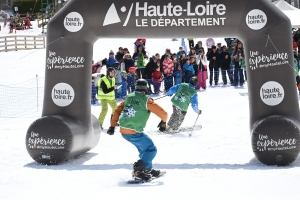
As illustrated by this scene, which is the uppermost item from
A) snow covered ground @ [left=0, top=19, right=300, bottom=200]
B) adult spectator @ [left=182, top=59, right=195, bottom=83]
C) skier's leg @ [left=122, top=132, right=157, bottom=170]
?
adult spectator @ [left=182, top=59, right=195, bottom=83]

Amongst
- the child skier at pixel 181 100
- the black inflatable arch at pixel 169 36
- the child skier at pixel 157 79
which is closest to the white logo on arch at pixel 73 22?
the black inflatable arch at pixel 169 36

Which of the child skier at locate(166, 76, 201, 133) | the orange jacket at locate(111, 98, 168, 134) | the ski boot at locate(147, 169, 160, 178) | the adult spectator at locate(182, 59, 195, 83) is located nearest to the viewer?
the orange jacket at locate(111, 98, 168, 134)

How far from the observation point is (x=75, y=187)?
7879mm

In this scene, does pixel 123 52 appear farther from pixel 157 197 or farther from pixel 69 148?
pixel 157 197

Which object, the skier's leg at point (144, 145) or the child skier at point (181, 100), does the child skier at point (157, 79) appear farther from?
the skier's leg at point (144, 145)

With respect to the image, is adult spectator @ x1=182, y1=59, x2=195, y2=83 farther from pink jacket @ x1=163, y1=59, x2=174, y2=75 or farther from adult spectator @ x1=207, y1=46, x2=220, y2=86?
adult spectator @ x1=207, y1=46, x2=220, y2=86

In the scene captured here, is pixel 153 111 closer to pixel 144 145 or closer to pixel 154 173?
pixel 144 145

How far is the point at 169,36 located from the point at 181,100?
3027 mm

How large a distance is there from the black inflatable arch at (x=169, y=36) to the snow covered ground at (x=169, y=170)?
1.33 feet

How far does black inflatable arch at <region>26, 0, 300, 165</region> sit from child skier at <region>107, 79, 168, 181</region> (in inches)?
59.0

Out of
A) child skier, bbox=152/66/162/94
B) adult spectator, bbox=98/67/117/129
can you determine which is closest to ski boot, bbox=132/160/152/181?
adult spectator, bbox=98/67/117/129

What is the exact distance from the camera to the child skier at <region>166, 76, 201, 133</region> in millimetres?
12523

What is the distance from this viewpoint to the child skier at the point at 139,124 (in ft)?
27.2

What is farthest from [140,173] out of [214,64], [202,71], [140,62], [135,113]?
[214,64]
